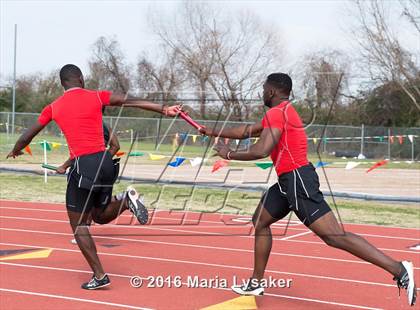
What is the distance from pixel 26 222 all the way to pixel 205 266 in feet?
15.3

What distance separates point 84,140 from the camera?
598cm

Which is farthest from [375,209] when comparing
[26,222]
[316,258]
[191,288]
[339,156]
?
[339,156]

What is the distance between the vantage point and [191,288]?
6.31 m

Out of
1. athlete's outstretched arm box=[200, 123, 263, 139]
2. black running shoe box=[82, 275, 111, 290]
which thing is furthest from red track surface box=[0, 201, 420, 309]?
athlete's outstretched arm box=[200, 123, 263, 139]

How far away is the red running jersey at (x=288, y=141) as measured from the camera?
17.7 ft

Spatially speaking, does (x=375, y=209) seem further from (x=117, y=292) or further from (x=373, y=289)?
(x=117, y=292)

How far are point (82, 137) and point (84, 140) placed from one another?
3 centimetres

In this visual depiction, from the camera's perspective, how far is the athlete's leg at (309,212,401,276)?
5.30 meters

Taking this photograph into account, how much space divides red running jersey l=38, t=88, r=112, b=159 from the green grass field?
7.29 metres

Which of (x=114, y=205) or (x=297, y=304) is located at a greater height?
(x=114, y=205)

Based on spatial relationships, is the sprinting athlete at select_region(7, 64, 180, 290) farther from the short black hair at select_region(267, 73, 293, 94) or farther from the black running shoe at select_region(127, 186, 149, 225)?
the short black hair at select_region(267, 73, 293, 94)

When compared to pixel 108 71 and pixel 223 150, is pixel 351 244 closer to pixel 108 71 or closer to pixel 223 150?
pixel 223 150

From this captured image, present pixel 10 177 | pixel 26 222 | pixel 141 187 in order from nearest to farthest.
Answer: pixel 26 222
pixel 141 187
pixel 10 177

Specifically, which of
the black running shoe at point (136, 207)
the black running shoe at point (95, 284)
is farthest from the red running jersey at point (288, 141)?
the black running shoe at point (95, 284)
